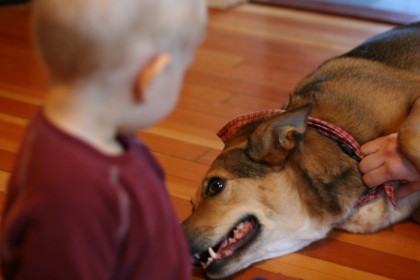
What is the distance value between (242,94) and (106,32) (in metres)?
1.77

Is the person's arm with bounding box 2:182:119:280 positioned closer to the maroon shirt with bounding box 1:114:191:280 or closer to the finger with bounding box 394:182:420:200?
the maroon shirt with bounding box 1:114:191:280

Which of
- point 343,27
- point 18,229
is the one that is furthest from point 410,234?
point 343,27

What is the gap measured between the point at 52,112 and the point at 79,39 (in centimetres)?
12

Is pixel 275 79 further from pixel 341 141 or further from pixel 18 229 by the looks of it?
pixel 18 229

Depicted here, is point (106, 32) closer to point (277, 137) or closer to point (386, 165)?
point (277, 137)

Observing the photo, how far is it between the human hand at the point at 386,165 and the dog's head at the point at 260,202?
118mm

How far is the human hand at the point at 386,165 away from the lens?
164 cm

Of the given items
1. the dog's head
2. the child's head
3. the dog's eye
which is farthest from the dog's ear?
the child's head

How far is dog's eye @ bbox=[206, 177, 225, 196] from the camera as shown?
5.20 ft

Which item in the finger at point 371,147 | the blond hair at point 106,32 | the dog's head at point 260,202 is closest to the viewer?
the blond hair at point 106,32

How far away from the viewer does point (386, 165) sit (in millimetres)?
1635

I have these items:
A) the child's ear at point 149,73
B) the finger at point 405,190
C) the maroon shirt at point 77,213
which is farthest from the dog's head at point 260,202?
the child's ear at point 149,73

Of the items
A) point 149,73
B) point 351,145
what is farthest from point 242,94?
point 149,73

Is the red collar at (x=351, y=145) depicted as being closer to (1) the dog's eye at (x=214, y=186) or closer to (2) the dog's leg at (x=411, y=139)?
(2) the dog's leg at (x=411, y=139)
